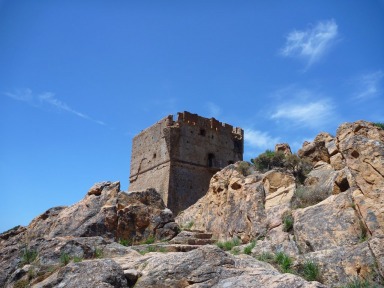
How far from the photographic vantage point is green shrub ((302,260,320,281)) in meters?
7.34

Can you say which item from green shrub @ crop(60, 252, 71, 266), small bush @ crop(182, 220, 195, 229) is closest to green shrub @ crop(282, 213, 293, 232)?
green shrub @ crop(60, 252, 71, 266)

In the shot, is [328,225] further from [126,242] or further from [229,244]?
[126,242]

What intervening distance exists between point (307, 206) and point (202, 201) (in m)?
7.37

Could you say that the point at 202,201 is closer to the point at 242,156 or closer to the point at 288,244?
the point at 288,244

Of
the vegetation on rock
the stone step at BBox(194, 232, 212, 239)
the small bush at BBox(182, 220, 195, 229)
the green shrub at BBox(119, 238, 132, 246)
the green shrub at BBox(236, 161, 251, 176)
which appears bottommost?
the vegetation on rock

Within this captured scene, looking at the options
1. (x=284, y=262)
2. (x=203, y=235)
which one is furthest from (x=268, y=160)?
(x=284, y=262)

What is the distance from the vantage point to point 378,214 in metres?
7.71

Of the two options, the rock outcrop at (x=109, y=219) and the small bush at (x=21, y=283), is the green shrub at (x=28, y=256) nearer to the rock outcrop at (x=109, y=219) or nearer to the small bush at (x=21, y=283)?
the small bush at (x=21, y=283)

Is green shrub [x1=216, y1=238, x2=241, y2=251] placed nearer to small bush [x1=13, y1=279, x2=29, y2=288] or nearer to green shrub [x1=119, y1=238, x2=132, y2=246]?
green shrub [x1=119, y1=238, x2=132, y2=246]

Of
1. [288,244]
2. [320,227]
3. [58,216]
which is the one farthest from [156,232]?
[320,227]

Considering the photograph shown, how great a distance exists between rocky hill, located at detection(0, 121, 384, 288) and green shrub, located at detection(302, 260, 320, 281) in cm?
2

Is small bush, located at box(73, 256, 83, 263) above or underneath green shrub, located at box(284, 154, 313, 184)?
underneath

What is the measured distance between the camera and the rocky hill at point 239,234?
19.5 feet

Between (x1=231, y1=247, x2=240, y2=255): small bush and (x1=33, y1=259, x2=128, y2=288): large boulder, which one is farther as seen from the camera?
(x1=231, y1=247, x2=240, y2=255): small bush
